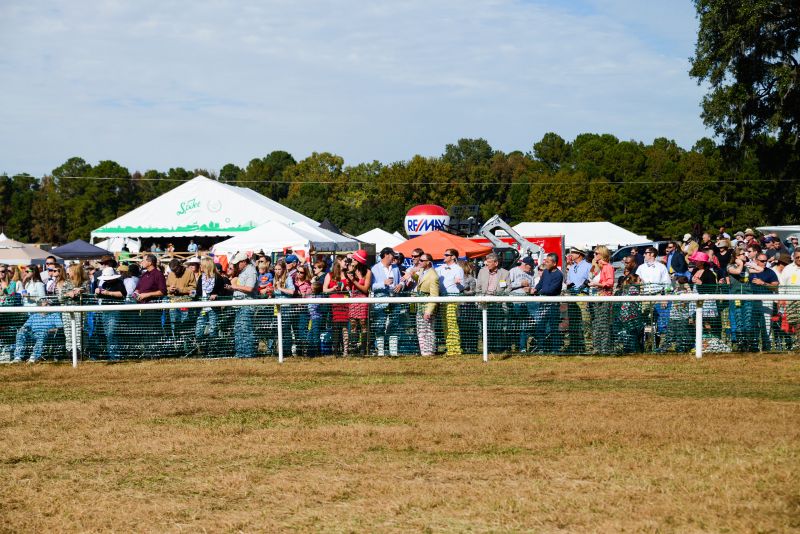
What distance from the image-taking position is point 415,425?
359 inches

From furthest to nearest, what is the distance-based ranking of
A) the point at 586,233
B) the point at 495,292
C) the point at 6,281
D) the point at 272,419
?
the point at 586,233 → the point at 6,281 → the point at 495,292 → the point at 272,419

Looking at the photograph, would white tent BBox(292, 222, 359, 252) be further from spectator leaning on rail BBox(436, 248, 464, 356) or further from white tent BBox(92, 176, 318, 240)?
spectator leaning on rail BBox(436, 248, 464, 356)

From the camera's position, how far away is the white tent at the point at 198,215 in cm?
4191

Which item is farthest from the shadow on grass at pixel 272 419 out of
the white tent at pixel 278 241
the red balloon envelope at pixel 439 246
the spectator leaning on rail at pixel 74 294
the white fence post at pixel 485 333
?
the white tent at pixel 278 241

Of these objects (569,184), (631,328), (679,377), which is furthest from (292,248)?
(569,184)

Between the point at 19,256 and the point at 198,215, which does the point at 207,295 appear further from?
the point at 198,215

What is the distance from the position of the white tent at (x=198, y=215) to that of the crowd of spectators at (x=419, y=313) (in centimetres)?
2525

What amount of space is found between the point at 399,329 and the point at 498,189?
320 feet

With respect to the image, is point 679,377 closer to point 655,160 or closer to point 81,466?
point 81,466

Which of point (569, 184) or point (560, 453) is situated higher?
point (569, 184)

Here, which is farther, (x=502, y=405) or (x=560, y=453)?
(x=502, y=405)

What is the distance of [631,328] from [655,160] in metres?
83.7

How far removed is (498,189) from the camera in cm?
11138

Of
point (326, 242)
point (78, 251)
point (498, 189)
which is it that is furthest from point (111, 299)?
point (498, 189)
